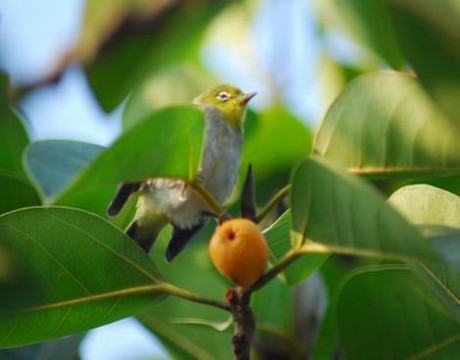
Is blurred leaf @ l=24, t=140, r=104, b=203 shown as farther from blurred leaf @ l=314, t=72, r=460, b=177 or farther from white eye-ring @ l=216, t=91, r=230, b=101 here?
white eye-ring @ l=216, t=91, r=230, b=101

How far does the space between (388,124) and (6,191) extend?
2.88ft

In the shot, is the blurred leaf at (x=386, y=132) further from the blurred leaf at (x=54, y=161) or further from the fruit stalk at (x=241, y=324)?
the blurred leaf at (x=54, y=161)

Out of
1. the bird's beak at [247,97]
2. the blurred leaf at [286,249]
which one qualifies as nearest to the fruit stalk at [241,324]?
the blurred leaf at [286,249]

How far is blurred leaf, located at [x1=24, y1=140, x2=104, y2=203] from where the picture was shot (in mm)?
2155

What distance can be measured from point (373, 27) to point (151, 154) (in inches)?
30.3

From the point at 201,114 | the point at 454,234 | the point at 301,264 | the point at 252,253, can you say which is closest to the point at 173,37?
the point at 201,114

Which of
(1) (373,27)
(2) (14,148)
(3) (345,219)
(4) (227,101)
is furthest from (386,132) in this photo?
(4) (227,101)

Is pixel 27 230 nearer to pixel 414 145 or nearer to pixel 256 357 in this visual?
pixel 414 145

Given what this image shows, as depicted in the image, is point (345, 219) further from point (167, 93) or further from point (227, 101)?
point (227, 101)

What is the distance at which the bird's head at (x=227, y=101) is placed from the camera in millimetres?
3680

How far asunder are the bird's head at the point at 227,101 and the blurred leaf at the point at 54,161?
4.07 ft

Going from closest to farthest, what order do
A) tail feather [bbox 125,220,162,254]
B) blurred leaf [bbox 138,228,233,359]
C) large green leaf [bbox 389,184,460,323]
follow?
large green leaf [bbox 389,184,460,323]
blurred leaf [bbox 138,228,233,359]
tail feather [bbox 125,220,162,254]

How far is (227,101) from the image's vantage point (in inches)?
151

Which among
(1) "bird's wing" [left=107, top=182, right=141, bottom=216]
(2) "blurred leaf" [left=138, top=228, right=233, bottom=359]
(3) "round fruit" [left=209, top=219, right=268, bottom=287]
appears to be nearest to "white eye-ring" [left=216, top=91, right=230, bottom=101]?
(2) "blurred leaf" [left=138, top=228, right=233, bottom=359]
